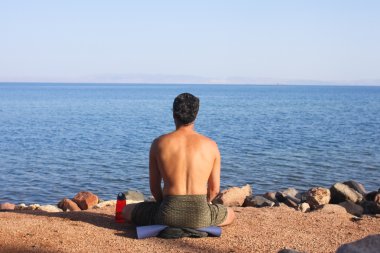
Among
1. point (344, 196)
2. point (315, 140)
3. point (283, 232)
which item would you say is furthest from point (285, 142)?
point (283, 232)

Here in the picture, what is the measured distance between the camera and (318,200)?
12102mm

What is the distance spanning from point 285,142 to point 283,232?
23.3 meters

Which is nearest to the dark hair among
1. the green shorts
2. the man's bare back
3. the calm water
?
the man's bare back

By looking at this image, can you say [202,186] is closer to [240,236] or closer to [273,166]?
[240,236]

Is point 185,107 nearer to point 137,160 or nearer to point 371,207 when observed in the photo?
point 371,207

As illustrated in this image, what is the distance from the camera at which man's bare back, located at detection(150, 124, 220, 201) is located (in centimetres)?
706

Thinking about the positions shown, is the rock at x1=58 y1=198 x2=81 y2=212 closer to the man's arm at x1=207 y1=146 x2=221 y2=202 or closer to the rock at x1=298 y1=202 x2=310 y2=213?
the rock at x1=298 y1=202 x2=310 y2=213

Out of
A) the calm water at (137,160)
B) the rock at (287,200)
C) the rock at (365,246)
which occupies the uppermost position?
the rock at (365,246)

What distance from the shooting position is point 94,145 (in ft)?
96.5

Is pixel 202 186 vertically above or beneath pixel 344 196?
above

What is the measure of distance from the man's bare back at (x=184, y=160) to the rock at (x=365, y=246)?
7.71 feet

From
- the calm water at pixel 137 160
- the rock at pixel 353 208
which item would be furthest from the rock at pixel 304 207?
the calm water at pixel 137 160

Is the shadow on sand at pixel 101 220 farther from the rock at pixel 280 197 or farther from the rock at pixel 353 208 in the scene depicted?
the rock at pixel 280 197

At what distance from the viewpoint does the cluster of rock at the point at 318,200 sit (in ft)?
36.9
